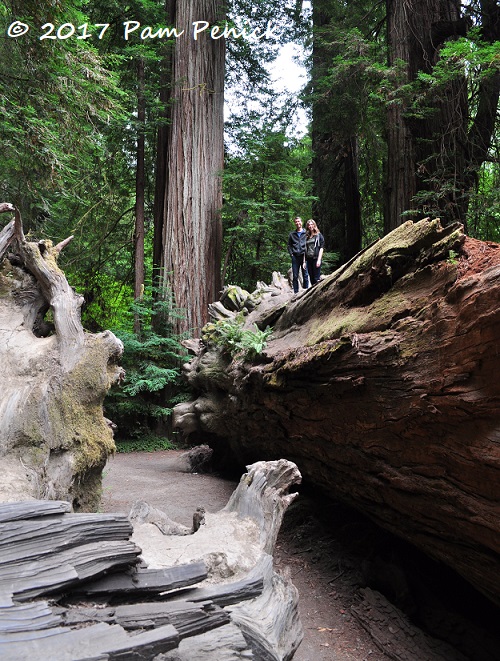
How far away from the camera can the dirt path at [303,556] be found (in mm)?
3668

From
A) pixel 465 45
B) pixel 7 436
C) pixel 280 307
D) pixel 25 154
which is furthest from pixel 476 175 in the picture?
pixel 7 436

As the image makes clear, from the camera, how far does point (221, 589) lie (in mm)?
2465

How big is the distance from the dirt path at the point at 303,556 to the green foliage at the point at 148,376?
269 centimetres

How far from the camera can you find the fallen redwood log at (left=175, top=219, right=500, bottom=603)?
9.25 ft

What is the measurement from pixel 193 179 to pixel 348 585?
11.3 meters

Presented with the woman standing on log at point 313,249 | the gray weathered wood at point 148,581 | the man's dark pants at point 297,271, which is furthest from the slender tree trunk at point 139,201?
the gray weathered wood at point 148,581

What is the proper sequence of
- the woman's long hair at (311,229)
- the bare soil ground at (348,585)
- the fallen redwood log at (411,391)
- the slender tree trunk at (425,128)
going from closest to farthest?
the fallen redwood log at (411,391) → the bare soil ground at (348,585) → the slender tree trunk at (425,128) → the woman's long hair at (311,229)

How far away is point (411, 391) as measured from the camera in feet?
10.7

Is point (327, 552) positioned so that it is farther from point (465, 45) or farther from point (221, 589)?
point (465, 45)

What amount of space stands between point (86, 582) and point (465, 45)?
8.28m

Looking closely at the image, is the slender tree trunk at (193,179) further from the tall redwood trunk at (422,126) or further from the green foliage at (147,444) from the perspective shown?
the tall redwood trunk at (422,126)

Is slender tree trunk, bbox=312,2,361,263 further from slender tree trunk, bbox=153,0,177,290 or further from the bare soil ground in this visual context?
the bare soil ground

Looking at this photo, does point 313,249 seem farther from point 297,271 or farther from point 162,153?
point 162,153

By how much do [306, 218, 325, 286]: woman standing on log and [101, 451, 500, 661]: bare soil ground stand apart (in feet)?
14.1
